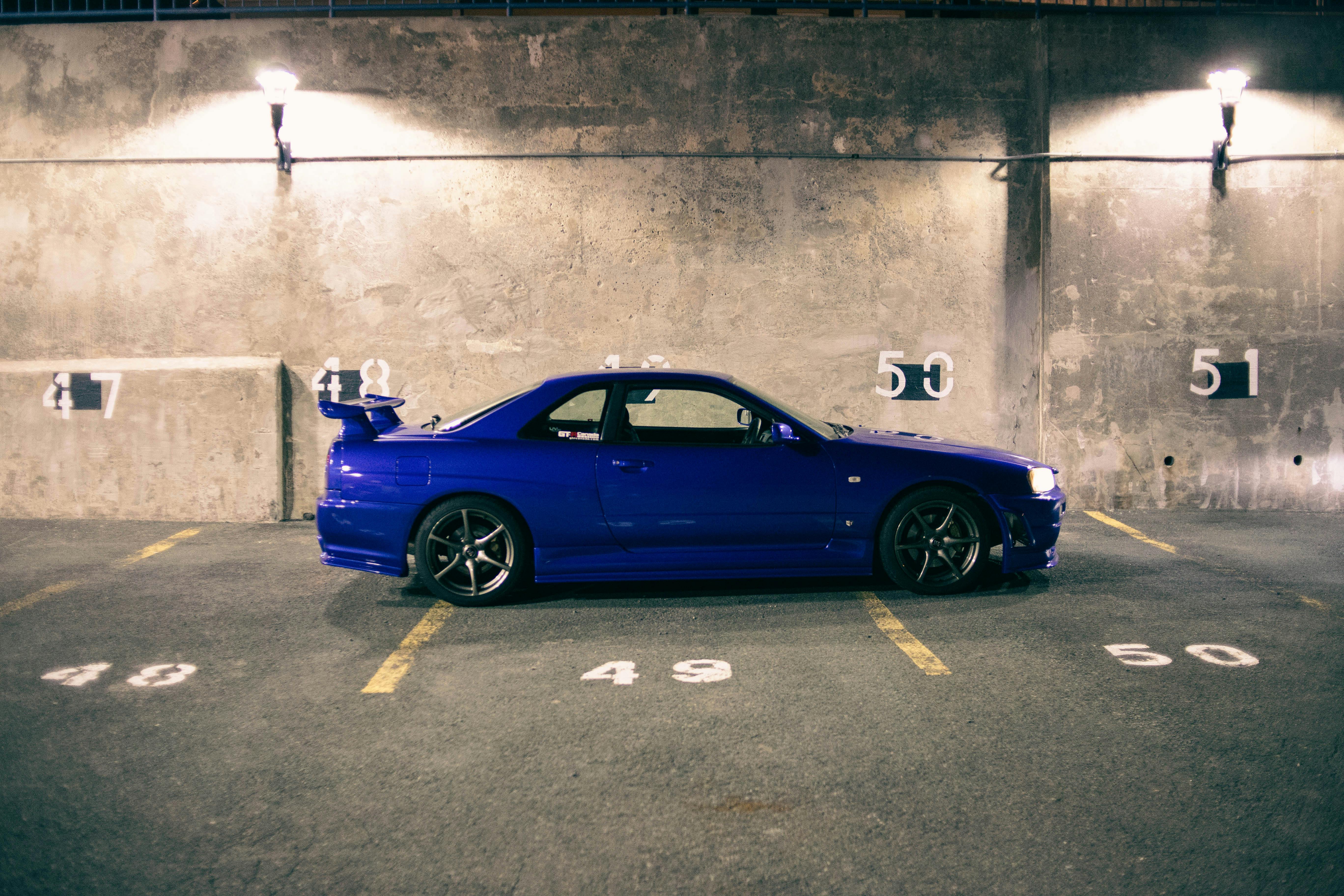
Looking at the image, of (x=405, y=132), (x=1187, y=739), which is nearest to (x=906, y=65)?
(x=405, y=132)

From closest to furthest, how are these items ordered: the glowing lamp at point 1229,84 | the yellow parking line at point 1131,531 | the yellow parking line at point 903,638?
1. the yellow parking line at point 903,638
2. the yellow parking line at point 1131,531
3. the glowing lamp at point 1229,84

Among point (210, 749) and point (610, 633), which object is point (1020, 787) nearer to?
point (610, 633)

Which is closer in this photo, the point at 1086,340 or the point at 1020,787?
the point at 1020,787

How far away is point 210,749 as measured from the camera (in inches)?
141

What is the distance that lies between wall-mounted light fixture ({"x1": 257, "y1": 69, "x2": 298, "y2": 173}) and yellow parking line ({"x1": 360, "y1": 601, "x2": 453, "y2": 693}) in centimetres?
510

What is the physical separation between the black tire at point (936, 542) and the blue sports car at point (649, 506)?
1 cm

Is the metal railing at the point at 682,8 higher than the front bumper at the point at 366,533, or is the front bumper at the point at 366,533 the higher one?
the metal railing at the point at 682,8

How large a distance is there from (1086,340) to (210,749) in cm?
794

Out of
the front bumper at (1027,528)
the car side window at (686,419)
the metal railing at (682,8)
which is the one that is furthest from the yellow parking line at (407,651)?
the metal railing at (682,8)

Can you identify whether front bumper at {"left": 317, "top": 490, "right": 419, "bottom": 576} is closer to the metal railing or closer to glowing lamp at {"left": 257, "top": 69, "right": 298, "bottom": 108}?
glowing lamp at {"left": 257, "top": 69, "right": 298, "bottom": 108}

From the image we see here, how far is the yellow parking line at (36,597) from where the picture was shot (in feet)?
18.4

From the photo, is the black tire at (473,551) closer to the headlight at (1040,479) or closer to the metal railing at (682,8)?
the headlight at (1040,479)

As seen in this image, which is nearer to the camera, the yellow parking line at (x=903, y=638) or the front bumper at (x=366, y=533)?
the yellow parking line at (x=903, y=638)

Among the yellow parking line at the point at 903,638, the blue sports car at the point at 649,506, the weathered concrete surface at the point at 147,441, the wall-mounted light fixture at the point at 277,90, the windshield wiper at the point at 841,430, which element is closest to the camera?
the yellow parking line at the point at 903,638
